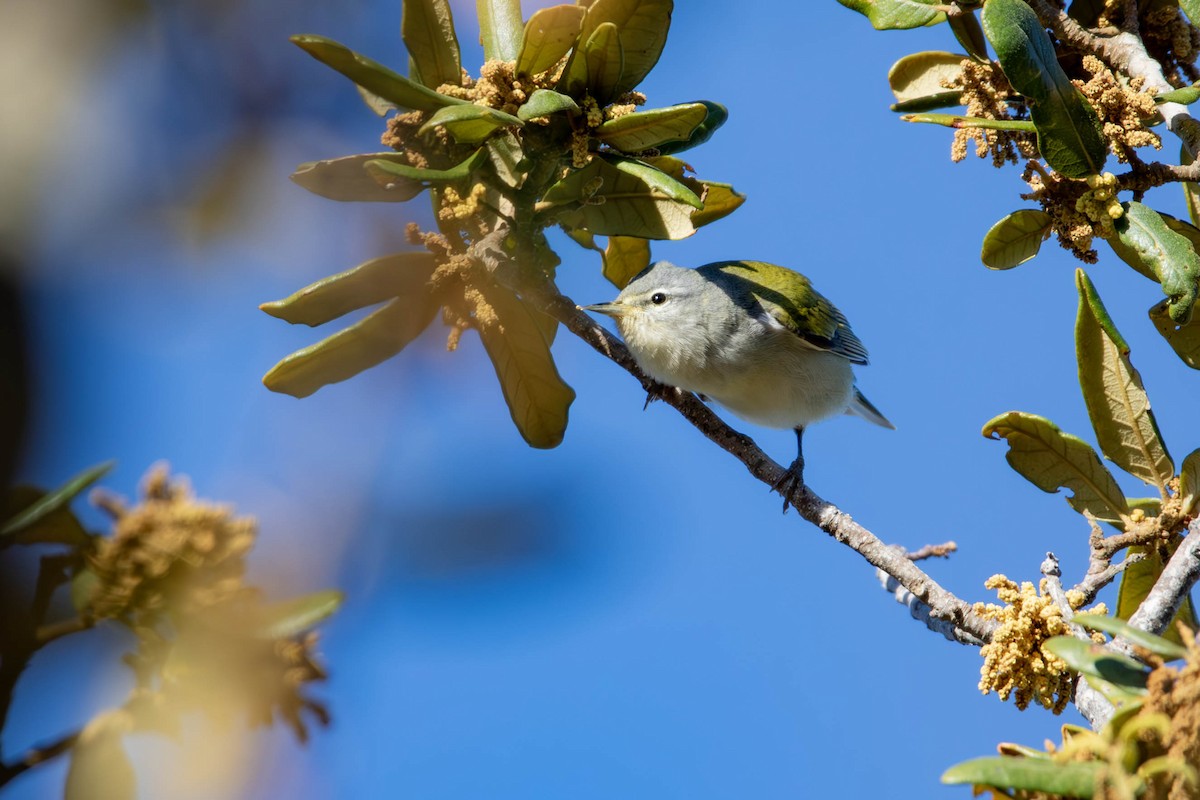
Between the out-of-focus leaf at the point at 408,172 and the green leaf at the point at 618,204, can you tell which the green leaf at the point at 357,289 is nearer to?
the out-of-focus leaf at the point at 408,172

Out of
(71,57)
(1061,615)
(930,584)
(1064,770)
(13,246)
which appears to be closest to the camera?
(13,246)

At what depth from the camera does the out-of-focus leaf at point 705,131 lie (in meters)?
2.38

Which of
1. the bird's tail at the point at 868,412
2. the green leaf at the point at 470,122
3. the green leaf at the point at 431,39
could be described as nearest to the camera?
the green leaf at the point at 470,122

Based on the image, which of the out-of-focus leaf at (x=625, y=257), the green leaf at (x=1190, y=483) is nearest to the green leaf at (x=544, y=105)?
the out-of-focus leaf at (x=625, y=257)

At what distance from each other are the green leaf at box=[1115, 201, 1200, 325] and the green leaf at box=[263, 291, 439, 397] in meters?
1.51

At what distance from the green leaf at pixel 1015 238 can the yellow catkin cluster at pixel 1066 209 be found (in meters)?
0.03

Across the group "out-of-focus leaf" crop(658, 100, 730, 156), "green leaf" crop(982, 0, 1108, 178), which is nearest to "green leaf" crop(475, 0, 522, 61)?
"out-of-focus leaf" crop(658, 100, 730, 156)

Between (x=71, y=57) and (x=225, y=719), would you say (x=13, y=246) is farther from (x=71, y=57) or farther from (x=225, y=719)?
(x=225, y=719)

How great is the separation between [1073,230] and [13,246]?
211 cm

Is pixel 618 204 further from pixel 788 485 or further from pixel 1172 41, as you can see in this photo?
pixel 1172 41

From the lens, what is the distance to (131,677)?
968 millimetres

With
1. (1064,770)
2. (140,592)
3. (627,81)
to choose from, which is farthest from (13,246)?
(627,81)

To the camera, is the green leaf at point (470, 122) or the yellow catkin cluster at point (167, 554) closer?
the yellow catkin cluster at point (167, 554)

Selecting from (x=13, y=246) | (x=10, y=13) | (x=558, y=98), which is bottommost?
(x=13, y=246)
